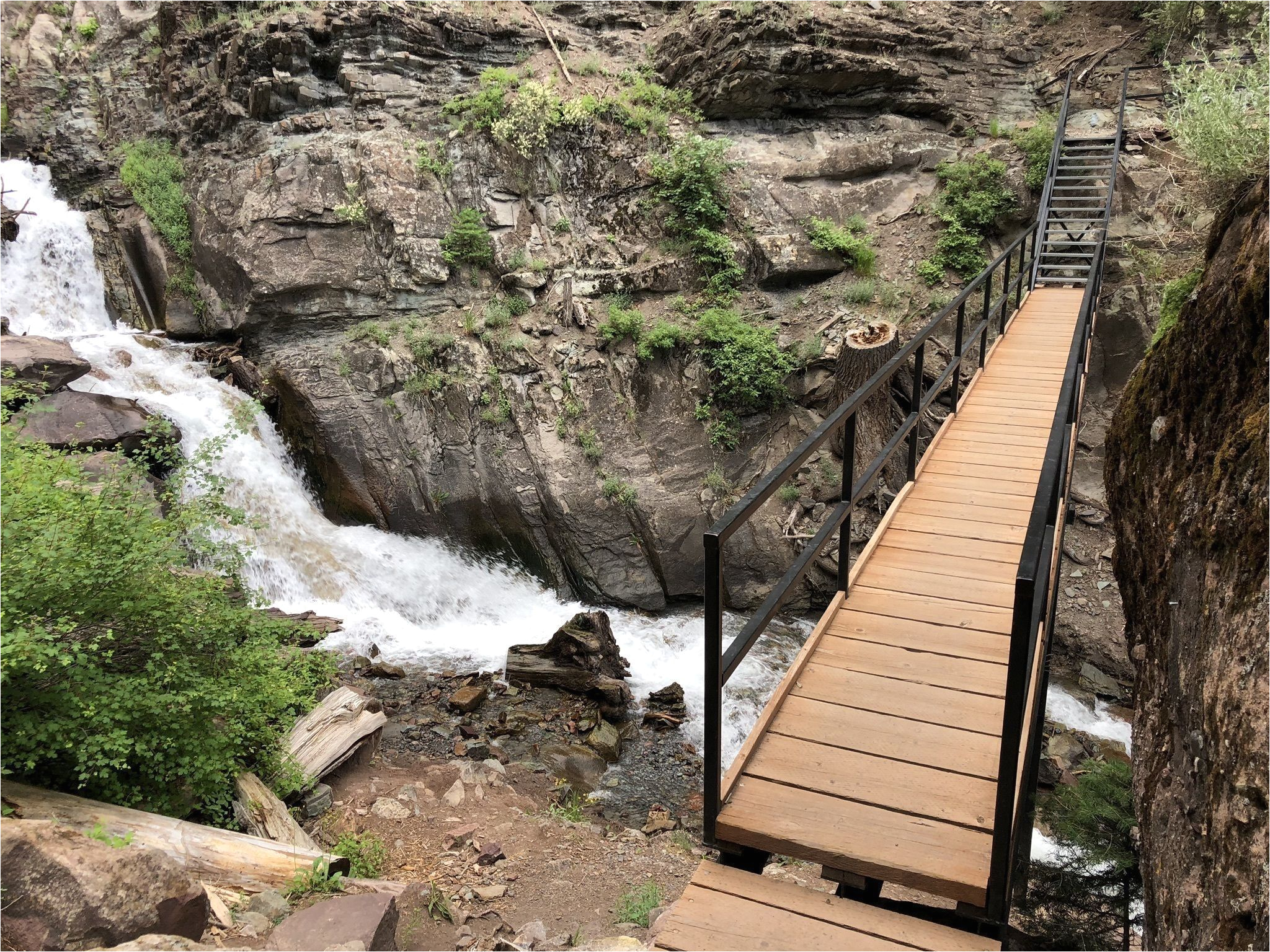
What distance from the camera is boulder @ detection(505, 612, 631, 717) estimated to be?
816 centimetres

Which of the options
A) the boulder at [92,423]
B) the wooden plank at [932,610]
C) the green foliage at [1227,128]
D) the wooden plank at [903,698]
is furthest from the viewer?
the boulder at [92,423]

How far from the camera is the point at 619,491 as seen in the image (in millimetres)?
10594

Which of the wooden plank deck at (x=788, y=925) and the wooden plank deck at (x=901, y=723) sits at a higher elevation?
the wooden plank deck at (x=901, y=723)

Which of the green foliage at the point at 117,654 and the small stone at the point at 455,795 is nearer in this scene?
the green foliage at the point at 117,654

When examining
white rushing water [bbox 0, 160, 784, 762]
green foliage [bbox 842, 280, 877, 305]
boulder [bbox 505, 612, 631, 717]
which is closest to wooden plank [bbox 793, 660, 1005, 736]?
white rushing water [bbox 0, 160, 784, 762]

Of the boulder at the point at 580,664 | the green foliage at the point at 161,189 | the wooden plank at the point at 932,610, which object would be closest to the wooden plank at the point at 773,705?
the wooden plank at the point at 932,610

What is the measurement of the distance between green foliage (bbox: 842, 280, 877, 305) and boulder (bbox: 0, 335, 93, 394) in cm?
1096

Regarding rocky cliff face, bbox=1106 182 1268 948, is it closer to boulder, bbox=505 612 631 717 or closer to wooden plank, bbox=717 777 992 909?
wooden plank, bbox=717 777 992 909

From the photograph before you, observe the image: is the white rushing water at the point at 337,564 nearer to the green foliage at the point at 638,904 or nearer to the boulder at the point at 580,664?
the boulder at the point at 580,664

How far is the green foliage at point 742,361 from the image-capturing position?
1064 centimetres

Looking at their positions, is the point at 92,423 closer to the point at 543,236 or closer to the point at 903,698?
the point at 543,236

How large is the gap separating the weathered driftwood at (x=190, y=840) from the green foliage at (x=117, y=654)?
0.16 m

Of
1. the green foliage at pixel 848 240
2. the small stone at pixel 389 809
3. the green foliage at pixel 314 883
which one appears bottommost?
the small stone at pixel 389 809

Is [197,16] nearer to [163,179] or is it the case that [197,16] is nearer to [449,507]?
[163,179]
